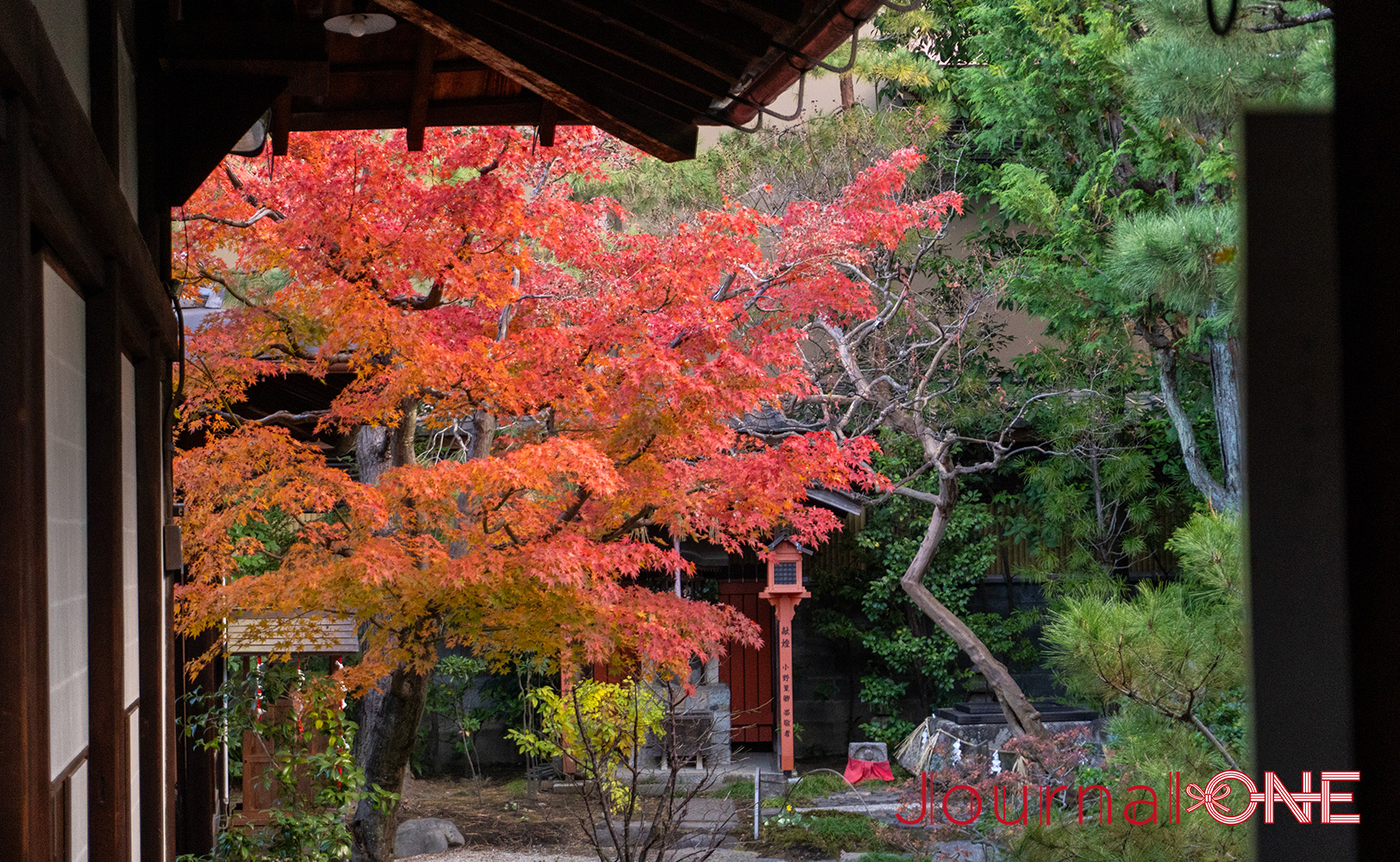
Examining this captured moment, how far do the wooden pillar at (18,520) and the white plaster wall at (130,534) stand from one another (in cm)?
111

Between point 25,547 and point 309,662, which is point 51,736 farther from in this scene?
point 309,662

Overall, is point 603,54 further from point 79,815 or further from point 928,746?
point 928,746

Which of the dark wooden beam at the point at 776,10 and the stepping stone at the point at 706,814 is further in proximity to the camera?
the stepping stone at the point at 706,814

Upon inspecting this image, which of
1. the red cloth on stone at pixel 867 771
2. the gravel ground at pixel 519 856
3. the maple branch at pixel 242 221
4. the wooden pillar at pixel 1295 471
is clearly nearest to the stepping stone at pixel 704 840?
the gravel ground at pixel 519 856

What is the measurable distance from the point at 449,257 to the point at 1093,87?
8.19 meters

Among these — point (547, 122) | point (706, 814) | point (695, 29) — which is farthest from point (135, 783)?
point (706, 814)

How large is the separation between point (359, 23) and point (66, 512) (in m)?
1.77

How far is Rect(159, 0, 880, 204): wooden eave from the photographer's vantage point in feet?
8.20

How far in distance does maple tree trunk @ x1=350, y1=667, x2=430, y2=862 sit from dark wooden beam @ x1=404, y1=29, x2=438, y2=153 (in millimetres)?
4752

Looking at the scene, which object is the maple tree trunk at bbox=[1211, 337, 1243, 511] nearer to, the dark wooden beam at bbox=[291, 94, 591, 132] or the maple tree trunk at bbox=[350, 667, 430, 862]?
the maple tree trunk at bbox=[350, 667, 430, 862]

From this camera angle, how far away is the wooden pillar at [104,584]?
210cm

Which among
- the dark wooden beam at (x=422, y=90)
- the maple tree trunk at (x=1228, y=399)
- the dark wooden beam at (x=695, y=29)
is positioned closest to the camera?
the dark wooden beam at (x=695, y=29)

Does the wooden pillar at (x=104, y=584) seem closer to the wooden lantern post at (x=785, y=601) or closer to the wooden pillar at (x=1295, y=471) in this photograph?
the wooden pillar at (x=1295, y=471)

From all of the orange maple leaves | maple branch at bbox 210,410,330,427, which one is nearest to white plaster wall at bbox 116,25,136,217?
the orange maple leaves
